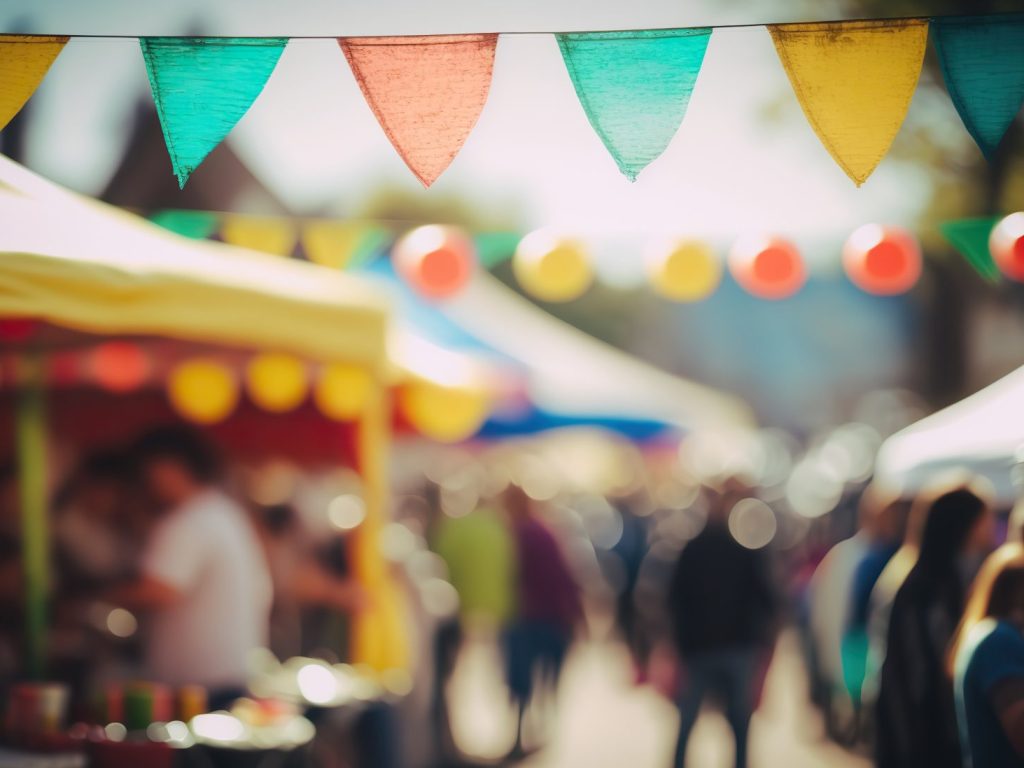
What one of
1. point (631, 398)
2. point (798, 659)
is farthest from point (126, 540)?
point (798, 659)

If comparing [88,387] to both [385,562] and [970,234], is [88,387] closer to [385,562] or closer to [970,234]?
[385,562]

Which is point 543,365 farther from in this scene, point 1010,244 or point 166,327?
point 166,327

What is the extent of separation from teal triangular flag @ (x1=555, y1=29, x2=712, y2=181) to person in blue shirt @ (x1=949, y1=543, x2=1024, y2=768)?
1.74m

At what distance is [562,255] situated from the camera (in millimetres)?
7223

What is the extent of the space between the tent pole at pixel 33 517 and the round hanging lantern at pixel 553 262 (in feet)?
9.18

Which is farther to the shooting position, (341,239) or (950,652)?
(341,239)

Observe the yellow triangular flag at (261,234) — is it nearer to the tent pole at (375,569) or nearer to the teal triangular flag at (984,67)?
the tent pole at (375,569)

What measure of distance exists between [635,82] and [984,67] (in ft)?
3.55

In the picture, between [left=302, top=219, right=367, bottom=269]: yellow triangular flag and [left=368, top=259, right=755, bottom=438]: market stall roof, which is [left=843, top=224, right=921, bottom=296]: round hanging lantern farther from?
[left=368, top=259, right=755, bottom=438]: market stall roof

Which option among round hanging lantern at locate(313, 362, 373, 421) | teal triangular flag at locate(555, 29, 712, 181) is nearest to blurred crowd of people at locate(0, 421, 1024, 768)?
round hanging lantern at locate(313, 362, 373, 421)

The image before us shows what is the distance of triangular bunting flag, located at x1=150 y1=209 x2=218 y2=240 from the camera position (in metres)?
7.16

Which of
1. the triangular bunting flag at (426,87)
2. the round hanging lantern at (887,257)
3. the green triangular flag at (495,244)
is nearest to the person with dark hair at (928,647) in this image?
the triangular bunting flag at (426,87)

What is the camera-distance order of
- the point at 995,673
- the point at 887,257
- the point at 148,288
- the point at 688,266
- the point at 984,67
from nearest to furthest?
the point at 995,673 < the point at 984,67 < the point at 148,288 < the point at 887,257 < the point at 688,266

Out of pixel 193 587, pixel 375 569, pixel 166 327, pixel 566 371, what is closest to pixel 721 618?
pixel 375 569
